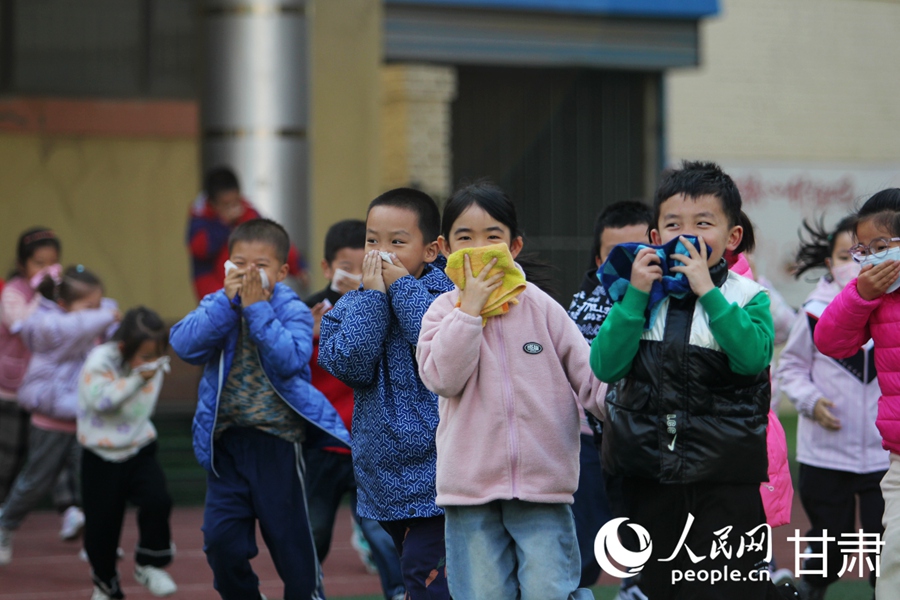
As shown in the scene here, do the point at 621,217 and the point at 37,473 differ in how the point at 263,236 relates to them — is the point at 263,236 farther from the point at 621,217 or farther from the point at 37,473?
the point at 37,473

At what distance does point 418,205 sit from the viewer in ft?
15.0

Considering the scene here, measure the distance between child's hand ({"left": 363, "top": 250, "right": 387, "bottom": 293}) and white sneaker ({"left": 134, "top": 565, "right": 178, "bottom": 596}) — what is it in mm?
2914

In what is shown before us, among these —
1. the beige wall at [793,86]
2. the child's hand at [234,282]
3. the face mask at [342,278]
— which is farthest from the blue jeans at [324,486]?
the beige wall at [793,86]

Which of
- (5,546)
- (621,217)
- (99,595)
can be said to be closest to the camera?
(621,217)

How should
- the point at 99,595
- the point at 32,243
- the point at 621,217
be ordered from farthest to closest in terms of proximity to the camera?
1. the point at 32,243
2. the point at 99,595
3. the point at 621,217

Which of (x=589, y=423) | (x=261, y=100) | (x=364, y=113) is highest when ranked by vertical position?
(x=364, y=113)

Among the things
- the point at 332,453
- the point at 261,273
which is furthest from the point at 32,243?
the point at 261,273

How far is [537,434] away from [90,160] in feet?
38.5

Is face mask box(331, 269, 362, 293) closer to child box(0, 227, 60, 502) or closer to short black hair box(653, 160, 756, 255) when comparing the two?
short black hair box(653, 160, 756, 255)

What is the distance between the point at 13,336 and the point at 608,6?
7570 millimetres

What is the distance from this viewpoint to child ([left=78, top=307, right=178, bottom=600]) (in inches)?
265

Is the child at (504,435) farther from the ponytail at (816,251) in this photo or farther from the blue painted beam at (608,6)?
the blue painted beam at (608,6)

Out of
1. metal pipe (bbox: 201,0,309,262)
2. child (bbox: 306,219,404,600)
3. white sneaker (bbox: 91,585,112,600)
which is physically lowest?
white sneaker (bbox: 91,585,112,600)

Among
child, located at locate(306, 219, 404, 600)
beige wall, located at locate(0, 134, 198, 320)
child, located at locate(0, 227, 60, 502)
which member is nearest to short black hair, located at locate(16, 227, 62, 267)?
child, located at locate(0, 227, 60, 502)
